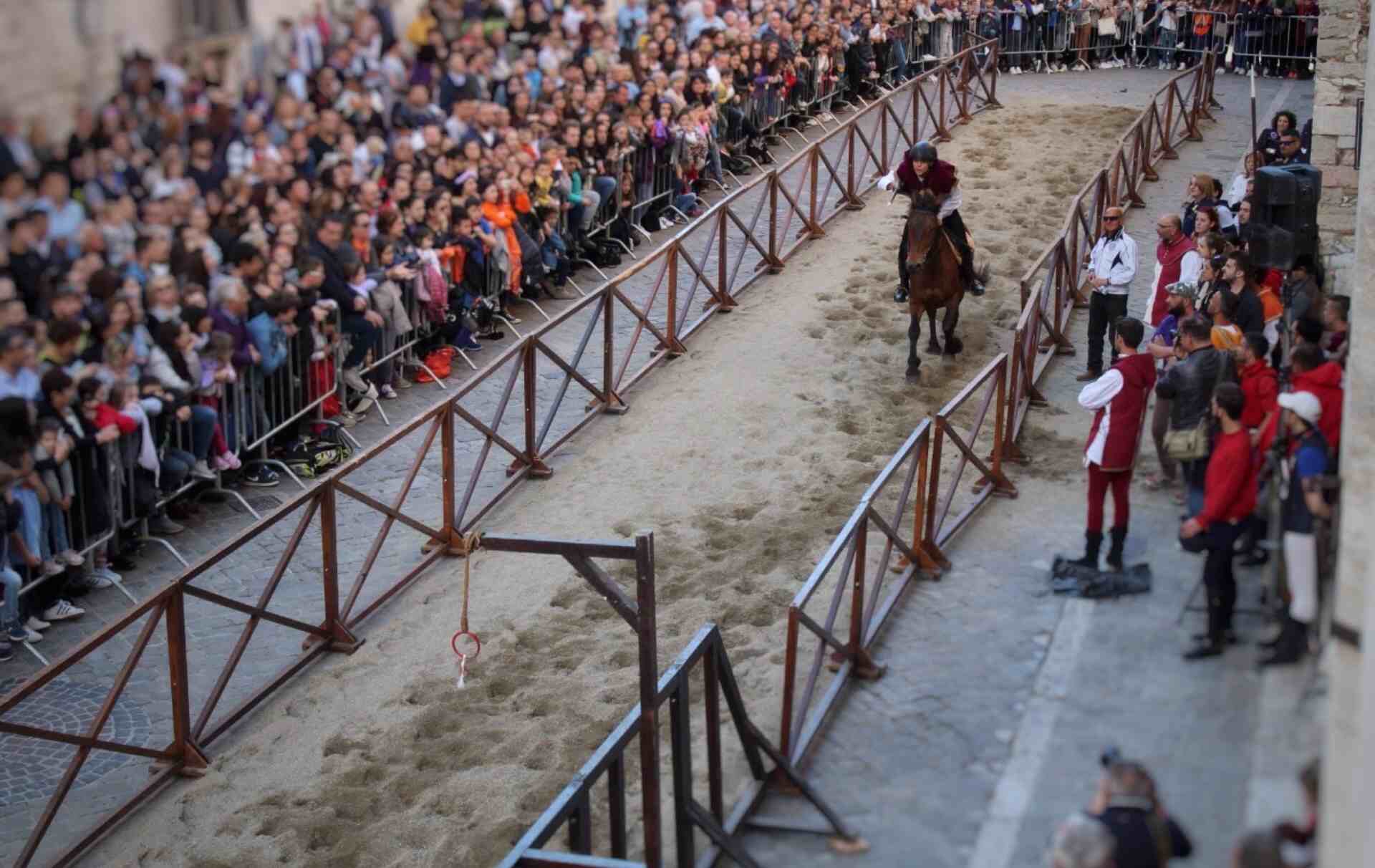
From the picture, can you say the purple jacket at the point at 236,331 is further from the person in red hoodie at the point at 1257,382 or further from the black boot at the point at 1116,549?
the person in red hoodie at the point at 1257,382

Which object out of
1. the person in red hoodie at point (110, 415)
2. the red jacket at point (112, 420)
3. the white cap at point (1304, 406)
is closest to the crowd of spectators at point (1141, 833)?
the white cap at point (1304, 406)

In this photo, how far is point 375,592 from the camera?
370 inches

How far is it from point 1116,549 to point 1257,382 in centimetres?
103

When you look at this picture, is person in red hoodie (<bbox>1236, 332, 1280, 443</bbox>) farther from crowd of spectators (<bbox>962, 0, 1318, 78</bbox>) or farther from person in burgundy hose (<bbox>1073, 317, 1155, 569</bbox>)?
crowd of spectators (<bbox>962, 0, 1318, 78</bbox>)

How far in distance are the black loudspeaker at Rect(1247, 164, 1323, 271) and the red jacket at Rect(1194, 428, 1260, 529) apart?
116 inches

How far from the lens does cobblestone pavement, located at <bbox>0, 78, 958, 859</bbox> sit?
791 cm

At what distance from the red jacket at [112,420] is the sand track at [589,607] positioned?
1663mm

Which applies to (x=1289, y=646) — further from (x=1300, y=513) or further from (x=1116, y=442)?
(x=1116, y=442)

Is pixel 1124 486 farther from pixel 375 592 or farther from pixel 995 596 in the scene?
pixel 375 592

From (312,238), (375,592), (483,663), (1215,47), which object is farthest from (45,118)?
(1215,47)

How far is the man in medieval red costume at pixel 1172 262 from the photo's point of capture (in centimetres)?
1068

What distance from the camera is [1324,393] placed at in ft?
23.9

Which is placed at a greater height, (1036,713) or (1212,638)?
(1212,638)

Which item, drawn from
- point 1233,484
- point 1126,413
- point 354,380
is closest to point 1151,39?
point 354,380
